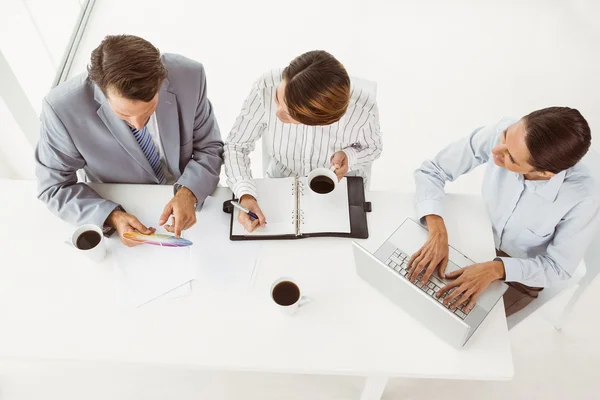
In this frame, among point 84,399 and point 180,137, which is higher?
point 180,137

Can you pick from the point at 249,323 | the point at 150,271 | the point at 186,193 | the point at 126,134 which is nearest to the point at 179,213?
the point at 186,193

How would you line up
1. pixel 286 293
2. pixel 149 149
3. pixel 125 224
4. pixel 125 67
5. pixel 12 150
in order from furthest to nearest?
1. pixel 12 150
2. pixel 149 149
3. pixel 125 224
4. pixel 286 293
5. pixel 125 67

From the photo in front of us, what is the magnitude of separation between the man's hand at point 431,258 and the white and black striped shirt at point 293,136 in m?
0.42

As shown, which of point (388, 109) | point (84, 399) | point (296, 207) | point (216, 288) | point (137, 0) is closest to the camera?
point (216, 288)

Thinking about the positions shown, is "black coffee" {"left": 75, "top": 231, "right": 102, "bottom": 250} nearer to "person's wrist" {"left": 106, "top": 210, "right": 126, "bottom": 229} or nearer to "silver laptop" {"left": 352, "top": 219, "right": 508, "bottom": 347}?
"person's wrist" {"left": 106, "top": 210, "right": 126, "bottom": 229}

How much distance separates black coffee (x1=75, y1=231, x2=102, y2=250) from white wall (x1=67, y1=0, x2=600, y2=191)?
1.51 metres

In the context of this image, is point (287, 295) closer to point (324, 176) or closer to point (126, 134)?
point (324, 176)

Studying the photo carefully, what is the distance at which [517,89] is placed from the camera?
2908 mm

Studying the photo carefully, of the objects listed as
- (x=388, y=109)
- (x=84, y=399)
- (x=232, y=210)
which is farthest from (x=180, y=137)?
(x=388, y=109)

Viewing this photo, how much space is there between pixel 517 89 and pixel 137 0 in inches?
106

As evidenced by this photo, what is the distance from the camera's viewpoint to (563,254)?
1357 mm

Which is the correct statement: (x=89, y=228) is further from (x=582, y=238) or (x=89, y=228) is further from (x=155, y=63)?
(x=582, y=238)

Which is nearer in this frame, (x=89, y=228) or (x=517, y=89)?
(x=89, y=228)

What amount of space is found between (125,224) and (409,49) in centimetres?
243
